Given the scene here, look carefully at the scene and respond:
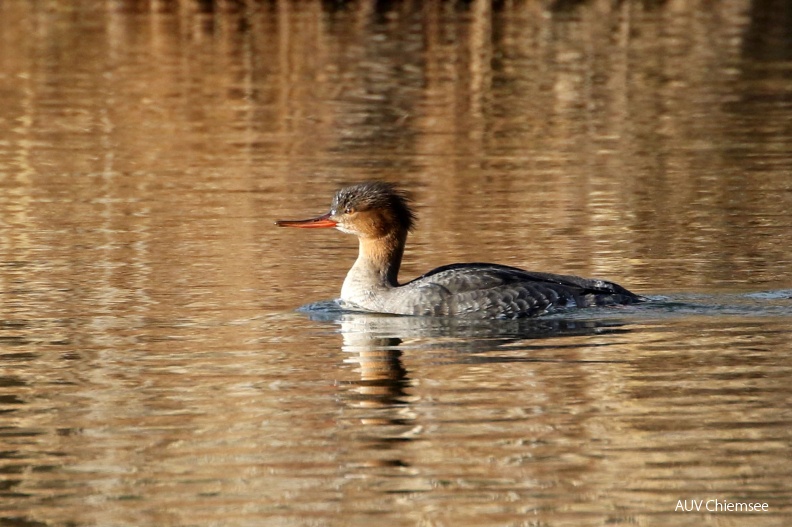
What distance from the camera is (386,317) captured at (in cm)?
1153

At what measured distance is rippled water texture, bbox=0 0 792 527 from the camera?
7.49 metres

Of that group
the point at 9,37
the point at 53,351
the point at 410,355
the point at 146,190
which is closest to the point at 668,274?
the point at 410,355

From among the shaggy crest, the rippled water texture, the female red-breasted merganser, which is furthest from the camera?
the shaggy crest

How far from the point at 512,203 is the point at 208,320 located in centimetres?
530

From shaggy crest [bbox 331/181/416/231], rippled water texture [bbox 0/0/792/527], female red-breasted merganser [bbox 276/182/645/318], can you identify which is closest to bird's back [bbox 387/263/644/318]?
female red-breasted merganser [bbox 276/182/645/318]

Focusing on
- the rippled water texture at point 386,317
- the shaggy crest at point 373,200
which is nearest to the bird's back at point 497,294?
the rippled water texture at point 386,317

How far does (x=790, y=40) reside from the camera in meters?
33.8

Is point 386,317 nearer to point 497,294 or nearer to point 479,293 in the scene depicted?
point 479,293

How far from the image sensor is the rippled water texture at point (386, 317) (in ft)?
24.6

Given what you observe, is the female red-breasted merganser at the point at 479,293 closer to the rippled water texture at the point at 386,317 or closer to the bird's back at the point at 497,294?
the bird's back at the point at 497,294

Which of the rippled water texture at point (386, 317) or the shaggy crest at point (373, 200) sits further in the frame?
the shaggy crest at point (373, 200)

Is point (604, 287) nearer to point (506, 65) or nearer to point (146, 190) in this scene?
point (146, 190)

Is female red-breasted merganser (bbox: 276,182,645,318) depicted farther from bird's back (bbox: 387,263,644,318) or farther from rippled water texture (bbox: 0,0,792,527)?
rippled water texture (bbox: 0,0,792,527)

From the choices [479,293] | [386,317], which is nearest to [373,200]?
[386,317]
